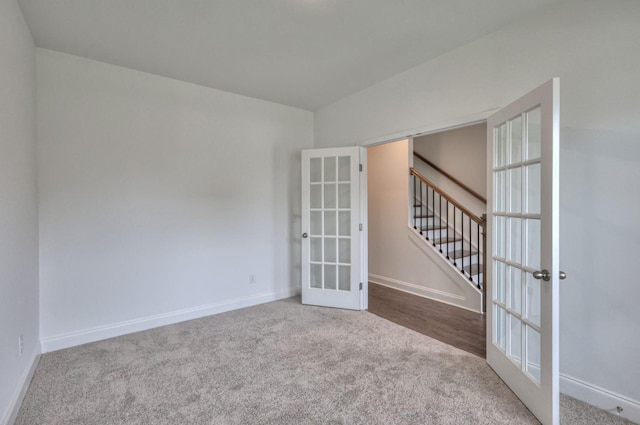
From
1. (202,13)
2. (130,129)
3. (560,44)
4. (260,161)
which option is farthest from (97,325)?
(560,44)

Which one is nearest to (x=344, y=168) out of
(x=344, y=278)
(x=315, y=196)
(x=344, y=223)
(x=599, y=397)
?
(x=315, y=196)

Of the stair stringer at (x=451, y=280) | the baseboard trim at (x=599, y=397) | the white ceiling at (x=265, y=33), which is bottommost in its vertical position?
the baseboard trim at (x=599, y=397)

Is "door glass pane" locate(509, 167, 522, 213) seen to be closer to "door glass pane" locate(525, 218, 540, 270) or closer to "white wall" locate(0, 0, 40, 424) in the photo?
"door glass pane" locate(525, 218, 540, 270)

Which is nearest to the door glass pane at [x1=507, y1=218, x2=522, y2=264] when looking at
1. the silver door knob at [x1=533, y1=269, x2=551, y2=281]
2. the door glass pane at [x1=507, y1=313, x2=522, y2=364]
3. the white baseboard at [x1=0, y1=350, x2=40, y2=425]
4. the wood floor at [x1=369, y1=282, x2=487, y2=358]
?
the silver door knob at [x1=533, y1=269, x2=551, y2=281]

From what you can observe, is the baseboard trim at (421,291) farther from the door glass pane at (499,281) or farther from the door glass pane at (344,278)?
the door glass pane at (499,281)

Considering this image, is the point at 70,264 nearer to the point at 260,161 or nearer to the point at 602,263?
the point at 260,161

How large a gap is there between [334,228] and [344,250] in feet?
1.00

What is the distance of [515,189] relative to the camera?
2031 mm

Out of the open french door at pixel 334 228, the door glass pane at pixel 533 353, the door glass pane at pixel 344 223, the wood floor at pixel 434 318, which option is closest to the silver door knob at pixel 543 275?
the door glass pane at pixel 533 353

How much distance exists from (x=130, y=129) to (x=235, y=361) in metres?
2.44

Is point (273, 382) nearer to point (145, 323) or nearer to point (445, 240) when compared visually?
point (145, 323)

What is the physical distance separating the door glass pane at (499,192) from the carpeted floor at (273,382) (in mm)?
1235

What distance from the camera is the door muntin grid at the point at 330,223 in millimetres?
3762

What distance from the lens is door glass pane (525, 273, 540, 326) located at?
6.04 feet
